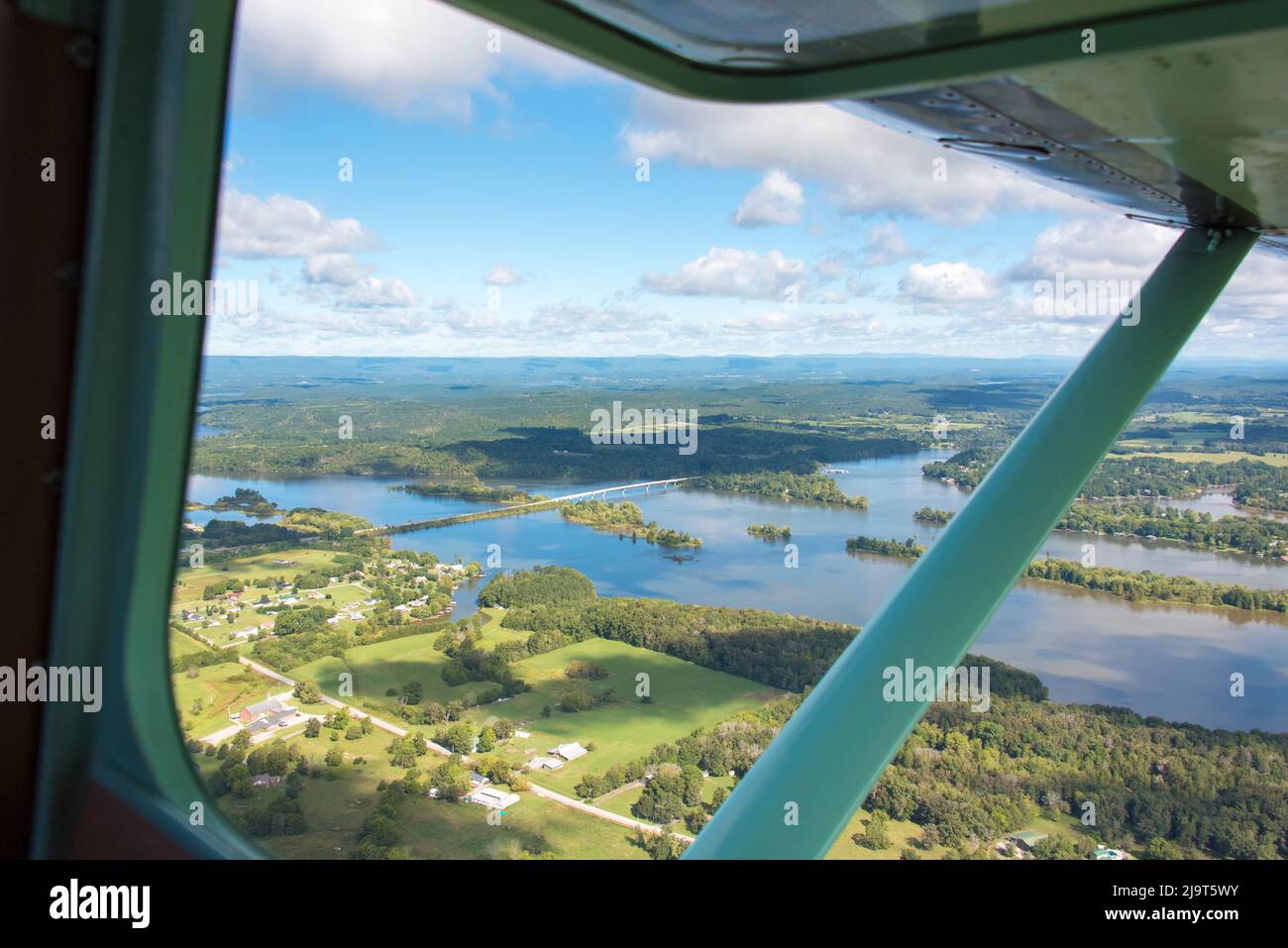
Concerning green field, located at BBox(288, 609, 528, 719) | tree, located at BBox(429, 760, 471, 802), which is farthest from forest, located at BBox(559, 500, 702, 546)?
tree, located at BBox(429, 760, 471, 802)

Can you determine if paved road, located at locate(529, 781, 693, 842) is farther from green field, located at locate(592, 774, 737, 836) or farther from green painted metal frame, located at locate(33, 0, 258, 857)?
green painted metal frame, located at locate(33, 0, 258, 857)

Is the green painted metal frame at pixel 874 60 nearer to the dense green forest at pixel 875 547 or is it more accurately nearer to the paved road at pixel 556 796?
the paved road at pixel 556 796

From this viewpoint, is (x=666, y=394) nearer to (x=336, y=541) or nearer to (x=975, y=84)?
(x=336, y=541)

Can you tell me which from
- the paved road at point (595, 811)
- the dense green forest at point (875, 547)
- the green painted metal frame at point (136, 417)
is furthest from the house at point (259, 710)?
the dense green forest at point (875, 547)

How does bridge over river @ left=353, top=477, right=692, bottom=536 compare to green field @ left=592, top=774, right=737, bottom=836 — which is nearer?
green field @ left=592, top=774, right=737, bottom=836

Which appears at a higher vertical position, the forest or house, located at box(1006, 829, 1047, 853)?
the forest

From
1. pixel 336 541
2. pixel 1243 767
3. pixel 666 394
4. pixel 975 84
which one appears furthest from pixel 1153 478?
pixel 975 84

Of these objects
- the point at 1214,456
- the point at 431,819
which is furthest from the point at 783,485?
the point at 431,819
